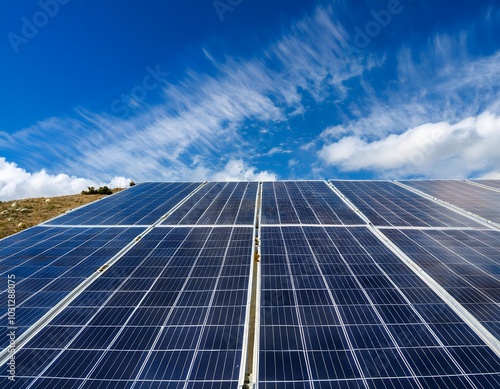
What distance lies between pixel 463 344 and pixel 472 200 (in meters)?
21.4

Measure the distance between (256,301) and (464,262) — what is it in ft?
39.7

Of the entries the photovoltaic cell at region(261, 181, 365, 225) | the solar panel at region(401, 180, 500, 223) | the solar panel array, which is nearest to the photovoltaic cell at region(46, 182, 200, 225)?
the solar panel array

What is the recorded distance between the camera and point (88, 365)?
8.95m

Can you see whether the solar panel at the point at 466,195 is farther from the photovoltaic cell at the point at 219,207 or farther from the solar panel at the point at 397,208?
the photovoltaic cell at the point at 219,207

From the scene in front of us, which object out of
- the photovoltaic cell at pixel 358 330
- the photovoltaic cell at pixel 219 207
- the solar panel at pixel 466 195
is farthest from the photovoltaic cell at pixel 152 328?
the solar panel at pixel 466 195

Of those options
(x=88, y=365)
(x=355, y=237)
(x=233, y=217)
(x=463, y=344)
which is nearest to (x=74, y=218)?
(x=233, y=217)

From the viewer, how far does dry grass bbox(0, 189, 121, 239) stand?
98.7ft

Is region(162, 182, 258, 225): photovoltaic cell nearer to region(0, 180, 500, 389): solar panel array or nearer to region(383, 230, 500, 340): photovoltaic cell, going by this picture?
region(0, 180, 500, 389): solar panel array

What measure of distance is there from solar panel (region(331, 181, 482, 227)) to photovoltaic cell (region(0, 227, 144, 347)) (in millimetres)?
19294

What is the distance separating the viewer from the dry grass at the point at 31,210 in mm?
30078

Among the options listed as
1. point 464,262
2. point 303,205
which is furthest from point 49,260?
point 464,262

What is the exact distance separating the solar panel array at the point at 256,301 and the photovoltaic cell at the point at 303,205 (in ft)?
0.96

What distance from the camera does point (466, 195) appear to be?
2683 cm

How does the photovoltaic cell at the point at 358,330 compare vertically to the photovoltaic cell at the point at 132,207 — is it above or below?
below
